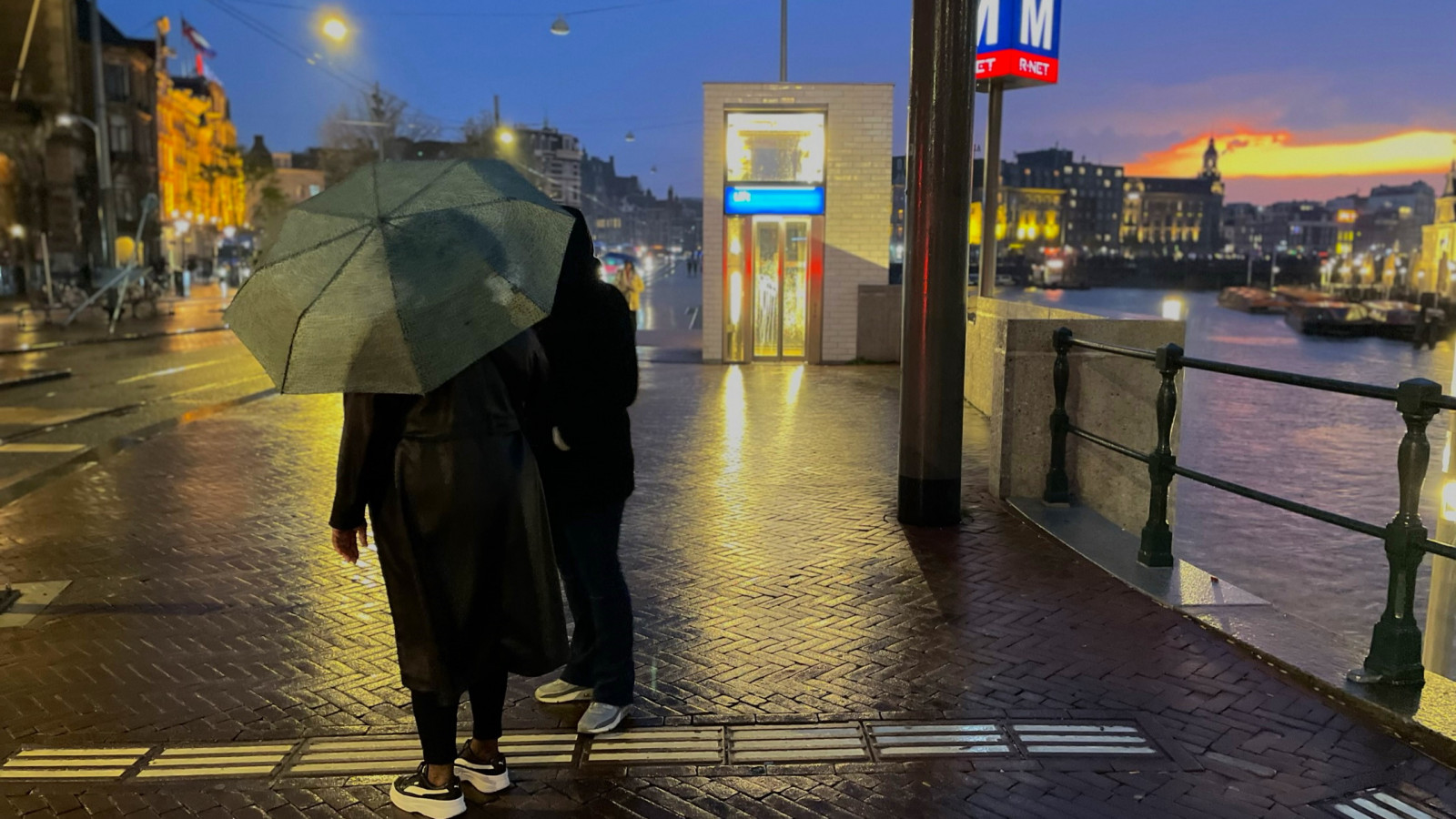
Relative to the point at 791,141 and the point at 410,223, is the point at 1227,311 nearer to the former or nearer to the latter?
the point at 791,141

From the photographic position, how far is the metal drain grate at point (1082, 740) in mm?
3793

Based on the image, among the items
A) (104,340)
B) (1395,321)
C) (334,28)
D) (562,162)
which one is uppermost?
(562,162)

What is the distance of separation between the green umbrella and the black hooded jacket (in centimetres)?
40

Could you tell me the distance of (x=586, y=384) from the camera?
12.0 feet

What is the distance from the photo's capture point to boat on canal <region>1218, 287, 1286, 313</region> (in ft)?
210

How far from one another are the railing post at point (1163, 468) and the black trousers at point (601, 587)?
310 centimetres

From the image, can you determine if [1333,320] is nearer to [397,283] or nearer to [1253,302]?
[1253,302]

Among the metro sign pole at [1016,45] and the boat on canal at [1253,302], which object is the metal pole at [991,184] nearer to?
the metro sign pole at [1016,45]

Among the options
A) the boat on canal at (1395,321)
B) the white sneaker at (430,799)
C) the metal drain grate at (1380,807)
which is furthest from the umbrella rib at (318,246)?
the boat on canal at (1395,321)

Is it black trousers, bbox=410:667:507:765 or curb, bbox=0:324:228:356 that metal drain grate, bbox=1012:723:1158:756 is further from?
curb, bbox=0:324:228:356

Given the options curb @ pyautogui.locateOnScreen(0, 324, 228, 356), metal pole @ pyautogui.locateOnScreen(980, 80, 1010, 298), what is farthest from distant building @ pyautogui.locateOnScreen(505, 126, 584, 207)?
metal pole @ pyautogui.locateOnScreen(980, 80, 1010, 298)

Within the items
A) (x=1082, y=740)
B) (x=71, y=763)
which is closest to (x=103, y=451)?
(x=71, y=763)

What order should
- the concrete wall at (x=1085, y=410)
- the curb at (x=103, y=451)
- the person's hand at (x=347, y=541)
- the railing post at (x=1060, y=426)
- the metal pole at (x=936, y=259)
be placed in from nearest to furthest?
1. the person's hand at (x=347, y=541)
2. the metal pole at (x=936, y=259)
3. the railing post at (x=1060, y=426)
4. the concrete wall at (x=1085, y=410)
5. the curb at (x=103, y=451)

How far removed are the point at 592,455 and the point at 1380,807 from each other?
8.83 ft
